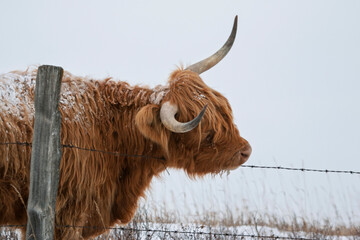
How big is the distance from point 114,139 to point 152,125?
1.22 feet

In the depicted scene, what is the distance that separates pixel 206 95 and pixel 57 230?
72.3 inches

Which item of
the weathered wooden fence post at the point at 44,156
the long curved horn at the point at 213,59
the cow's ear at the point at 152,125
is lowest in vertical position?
the weathered wooden fence post at the point at 44,156

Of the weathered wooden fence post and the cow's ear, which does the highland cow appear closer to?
the cow's ear

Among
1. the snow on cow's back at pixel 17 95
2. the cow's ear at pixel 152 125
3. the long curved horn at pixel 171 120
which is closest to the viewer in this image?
the snow on cow's back at pixel 17 95

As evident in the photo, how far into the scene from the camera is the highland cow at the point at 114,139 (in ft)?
10.8

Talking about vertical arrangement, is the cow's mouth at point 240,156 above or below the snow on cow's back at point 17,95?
below

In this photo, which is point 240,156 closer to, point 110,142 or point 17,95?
point 110,142

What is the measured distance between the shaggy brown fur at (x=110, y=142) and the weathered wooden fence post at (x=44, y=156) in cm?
67

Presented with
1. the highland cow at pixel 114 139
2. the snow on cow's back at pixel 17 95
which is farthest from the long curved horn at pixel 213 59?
the snow on cow's back at pixel 17 95

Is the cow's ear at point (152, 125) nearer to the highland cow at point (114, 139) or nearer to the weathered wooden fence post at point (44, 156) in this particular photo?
the highland cow at point (114, 139)

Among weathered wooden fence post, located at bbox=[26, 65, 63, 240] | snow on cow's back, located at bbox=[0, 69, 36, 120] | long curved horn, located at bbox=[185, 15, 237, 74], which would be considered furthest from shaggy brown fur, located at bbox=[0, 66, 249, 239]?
weathered wooden fence post, located at bbox=[26, 65, 63, 240]

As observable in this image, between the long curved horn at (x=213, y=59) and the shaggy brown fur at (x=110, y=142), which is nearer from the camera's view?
the shaggy brown fur at (x=110, y=142)

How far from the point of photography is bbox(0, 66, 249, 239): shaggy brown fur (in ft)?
10.8

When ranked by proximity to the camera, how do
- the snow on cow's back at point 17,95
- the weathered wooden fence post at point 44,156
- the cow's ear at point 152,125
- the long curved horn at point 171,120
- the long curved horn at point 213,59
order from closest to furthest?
the weathered wooden fence post at point 44,156
the snow on cow's back at point 17,95
the long curved horn at point 171,120
the cow's ear at point 152,125
the long curved horn at point 213,59
